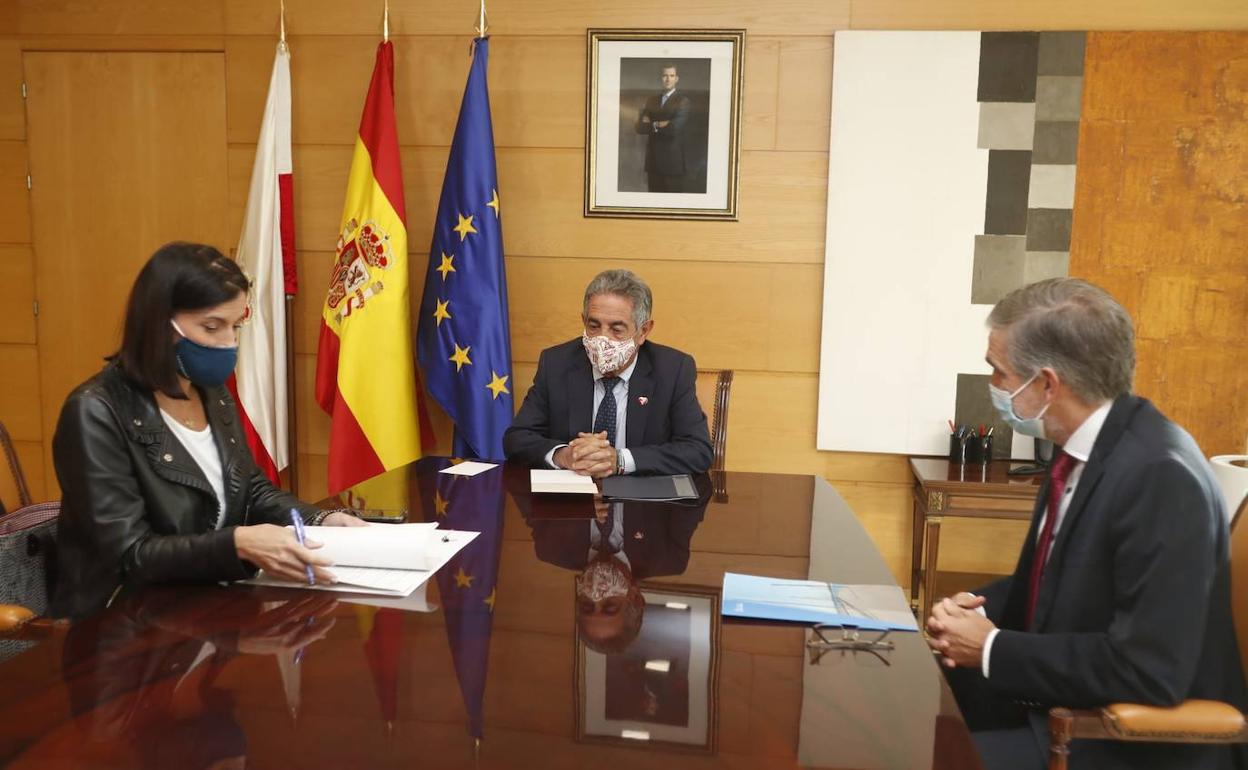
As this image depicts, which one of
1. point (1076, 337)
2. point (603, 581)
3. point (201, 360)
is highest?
point (1076, 337)

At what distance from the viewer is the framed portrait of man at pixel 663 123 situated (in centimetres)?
364

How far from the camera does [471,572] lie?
1.65 meters

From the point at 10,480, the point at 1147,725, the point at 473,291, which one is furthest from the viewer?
the point at 473,291

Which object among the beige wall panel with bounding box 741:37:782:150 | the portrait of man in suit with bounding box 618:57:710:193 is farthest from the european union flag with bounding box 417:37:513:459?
the beige wall panel with bounding box 741:37:782:150

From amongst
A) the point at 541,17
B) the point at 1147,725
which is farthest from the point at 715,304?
the point at 1147,725

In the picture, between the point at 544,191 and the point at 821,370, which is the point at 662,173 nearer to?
the point at 544,191

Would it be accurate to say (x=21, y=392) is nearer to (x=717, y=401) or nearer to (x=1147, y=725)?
(x=717, y=401)

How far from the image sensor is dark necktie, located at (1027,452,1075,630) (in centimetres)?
164

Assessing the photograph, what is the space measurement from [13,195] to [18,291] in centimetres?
42

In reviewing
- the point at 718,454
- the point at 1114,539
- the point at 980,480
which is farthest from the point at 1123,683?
the point at 980,480

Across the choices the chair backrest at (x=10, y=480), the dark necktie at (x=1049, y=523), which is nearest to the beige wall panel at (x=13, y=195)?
the chair backrest at (x=10, y=480)

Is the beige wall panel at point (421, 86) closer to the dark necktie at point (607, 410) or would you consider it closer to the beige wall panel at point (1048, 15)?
the beige wall panel at point (1048, 15)

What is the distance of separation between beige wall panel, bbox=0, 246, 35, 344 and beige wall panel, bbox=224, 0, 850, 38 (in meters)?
1.38

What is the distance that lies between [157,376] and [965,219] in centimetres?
294
